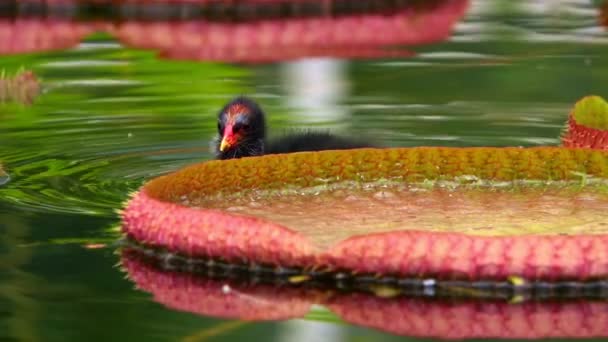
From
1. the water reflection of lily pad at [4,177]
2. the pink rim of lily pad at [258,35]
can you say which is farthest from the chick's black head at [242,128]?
the pink rim of lily pad at [258,35]

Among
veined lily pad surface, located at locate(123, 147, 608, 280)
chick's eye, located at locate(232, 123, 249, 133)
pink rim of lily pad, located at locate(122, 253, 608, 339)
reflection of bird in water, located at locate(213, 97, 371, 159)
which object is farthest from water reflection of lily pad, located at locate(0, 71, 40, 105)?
pink rim of lily pad, located at locate(122, 253, 608, 339)

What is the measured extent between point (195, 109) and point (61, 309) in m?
4.18

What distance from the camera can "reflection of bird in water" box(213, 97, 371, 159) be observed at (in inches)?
260

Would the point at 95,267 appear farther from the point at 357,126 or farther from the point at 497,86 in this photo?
the point at 497,86

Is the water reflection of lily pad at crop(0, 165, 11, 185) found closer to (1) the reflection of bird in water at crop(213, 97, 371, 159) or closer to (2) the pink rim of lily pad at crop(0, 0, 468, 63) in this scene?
(1) the reflection of bird in water at crop(213, 97, 371, 159)

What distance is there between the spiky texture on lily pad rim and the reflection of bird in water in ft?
3.13

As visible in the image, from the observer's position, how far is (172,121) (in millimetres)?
8047

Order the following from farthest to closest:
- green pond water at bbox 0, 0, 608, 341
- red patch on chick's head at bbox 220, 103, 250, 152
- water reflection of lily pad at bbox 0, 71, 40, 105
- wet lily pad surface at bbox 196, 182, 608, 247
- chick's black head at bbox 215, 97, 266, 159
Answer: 1. water reflection of lily pad at bbox 0, 71, 40, 105
2. chick's black head at bbox 215, 97, 266, 159
3. red patch on chick's head at bbox 220, 103, 250, 152
4. wet lily pad surface at bbox 196, 182, 608, 247
5. green pond water at bbox 0, 0, 608, 341

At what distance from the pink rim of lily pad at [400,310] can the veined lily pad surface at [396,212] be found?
11cm

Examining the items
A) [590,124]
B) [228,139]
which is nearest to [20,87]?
[228,139]

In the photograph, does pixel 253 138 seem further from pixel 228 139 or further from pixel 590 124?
pixel 590 124

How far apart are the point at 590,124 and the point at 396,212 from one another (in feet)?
3.89

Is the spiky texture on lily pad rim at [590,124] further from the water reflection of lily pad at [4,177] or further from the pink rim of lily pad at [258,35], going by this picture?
the pink rim of lily pad at [258,35]

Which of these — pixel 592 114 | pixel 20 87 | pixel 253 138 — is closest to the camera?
pixel 592 114
